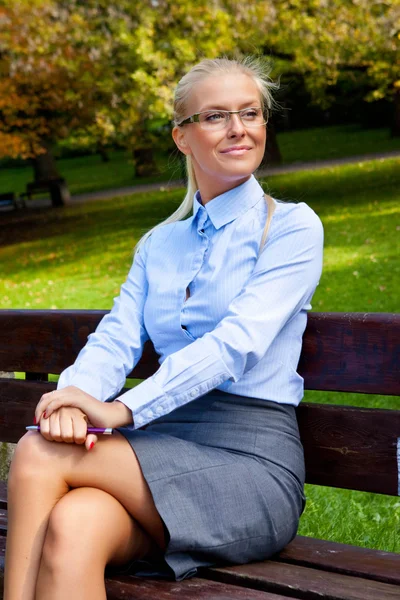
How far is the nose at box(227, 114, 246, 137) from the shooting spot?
9.45 ft

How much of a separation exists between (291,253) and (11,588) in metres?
1.19

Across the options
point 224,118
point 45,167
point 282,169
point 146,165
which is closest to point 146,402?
point 224,118

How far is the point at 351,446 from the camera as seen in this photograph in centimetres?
296

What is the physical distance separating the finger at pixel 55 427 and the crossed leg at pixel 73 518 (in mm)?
27

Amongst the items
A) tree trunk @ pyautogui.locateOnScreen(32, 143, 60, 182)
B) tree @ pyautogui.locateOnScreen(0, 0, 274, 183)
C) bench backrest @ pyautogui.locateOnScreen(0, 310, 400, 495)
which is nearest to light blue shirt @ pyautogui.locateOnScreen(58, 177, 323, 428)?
bench backrest @ pyautogui.locateOnScreen(0, 310, 400, 495)

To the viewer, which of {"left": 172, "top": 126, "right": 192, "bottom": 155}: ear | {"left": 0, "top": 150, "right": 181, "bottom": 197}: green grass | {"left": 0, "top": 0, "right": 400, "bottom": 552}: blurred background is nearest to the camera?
{"left": 172, "top": 126, "right": 192, "bottom": 155}: ear

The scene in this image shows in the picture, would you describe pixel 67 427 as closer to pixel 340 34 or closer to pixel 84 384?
pixel 84 384

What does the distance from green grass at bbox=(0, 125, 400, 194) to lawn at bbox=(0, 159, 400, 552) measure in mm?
5137

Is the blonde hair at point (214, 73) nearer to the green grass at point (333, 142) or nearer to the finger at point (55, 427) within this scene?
the finger at point (55, 427)

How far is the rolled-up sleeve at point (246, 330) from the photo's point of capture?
2635 millimetres

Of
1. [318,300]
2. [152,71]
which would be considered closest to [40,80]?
[152,71]

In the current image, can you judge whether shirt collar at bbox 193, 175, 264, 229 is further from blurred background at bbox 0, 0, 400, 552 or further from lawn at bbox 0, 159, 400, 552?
blurred background at bbox 0, 0, 400, 552

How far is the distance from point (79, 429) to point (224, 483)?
406 millimetres

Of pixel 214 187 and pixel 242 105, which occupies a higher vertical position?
pixel 242 105
